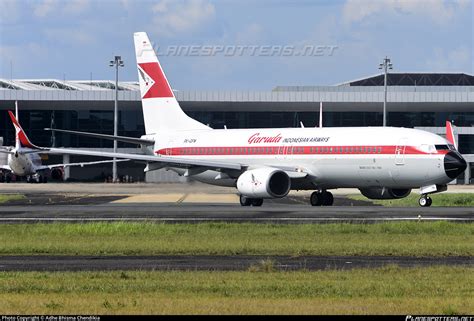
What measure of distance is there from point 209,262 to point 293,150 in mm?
27367

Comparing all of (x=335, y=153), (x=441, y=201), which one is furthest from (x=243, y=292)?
(x=441, y=201)

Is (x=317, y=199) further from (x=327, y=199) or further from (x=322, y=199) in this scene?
(x=327, y=199)

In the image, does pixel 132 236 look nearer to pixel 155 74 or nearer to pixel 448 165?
pixel 448 165

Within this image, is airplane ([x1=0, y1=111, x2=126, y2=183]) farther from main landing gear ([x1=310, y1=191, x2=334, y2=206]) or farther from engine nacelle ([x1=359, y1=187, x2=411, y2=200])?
engine nacelle ([x1=359, y1=187, x2=411, y2=200])

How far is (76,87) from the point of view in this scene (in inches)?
5315

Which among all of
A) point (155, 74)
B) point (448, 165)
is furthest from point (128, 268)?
point (155, 74)

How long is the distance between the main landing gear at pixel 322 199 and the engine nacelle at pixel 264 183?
295 centimetres

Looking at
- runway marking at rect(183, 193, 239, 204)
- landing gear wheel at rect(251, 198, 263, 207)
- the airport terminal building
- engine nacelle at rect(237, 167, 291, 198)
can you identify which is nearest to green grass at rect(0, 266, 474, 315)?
engine nacelle at rect(237, 167, 291, 198)

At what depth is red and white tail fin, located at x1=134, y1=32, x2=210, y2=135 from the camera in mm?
60531

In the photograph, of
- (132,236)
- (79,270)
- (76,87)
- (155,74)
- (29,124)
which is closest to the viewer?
(79,270)

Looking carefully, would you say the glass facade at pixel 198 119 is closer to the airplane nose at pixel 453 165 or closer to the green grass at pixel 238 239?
the airplane nose at pixel 453 165

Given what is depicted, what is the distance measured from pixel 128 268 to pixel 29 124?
3865 inches

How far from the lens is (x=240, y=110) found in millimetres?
117438

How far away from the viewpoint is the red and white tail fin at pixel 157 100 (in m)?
60.5
